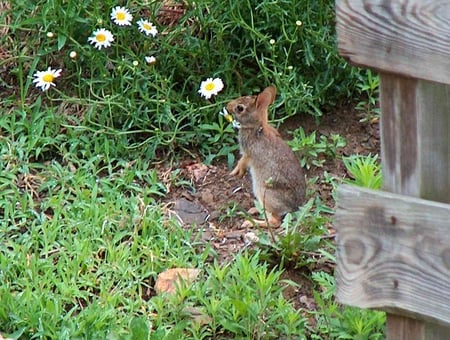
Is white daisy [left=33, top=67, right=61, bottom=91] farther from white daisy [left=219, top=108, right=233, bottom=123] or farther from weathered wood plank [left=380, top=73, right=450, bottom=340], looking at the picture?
weathered wood plank [left=380, top=73, right=450, bottom=340]

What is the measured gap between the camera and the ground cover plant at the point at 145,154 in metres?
4.86

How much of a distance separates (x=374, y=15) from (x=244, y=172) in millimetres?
2907

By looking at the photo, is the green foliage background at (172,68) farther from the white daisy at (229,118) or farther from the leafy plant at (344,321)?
the leafy plant at (344,321)

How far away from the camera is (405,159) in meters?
3.34

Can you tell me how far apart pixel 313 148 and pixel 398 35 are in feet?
9.76

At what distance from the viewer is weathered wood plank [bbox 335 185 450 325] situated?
3.36 m

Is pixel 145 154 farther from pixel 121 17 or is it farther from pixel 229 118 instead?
pixel 121 17

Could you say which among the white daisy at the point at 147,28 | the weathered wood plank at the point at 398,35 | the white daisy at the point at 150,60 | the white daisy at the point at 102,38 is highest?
the weathered wood plank at the point at 398,35

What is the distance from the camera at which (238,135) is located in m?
6.18

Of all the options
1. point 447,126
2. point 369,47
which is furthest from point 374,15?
point 447,126

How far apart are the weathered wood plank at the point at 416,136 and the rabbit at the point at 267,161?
2.24m

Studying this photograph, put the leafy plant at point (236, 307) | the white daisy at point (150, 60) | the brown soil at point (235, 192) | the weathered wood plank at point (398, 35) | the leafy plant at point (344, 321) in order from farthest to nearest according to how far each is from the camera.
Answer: the white daisy at point (150, 60) → the brown soil at point (235, 192) → the leafy plant at point (236, 307) → the leafy plant at point (344, 321) → the weathered wood plank at point (398, 35)

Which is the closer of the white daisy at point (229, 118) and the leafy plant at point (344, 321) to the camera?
the leafy plant at point (344, 321)

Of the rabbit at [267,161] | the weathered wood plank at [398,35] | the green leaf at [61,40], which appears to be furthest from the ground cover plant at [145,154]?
the weathered wood plank at [398,35]
